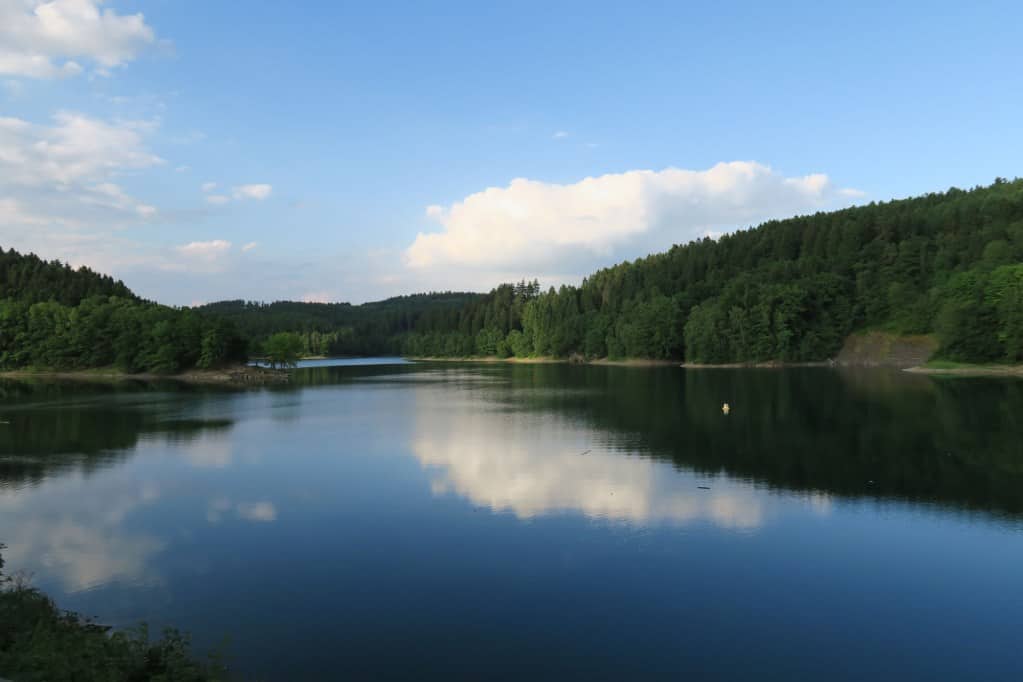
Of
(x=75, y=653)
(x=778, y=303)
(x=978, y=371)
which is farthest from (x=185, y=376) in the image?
(x=978, y=371)

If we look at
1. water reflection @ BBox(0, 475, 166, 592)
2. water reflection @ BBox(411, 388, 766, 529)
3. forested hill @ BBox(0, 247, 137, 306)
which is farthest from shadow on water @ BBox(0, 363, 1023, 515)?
forested hill @ BBox(0, 247, 137, 306)

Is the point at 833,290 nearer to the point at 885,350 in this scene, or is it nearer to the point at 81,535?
the point at 885,350

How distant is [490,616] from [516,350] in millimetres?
183792

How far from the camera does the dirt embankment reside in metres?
115

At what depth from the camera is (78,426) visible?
48500 millimetres

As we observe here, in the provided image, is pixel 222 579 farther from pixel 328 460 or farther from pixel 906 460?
pixel 906 460

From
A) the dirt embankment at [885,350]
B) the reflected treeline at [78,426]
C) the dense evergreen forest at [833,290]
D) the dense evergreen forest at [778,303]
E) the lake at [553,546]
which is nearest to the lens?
the lake at [553,546]

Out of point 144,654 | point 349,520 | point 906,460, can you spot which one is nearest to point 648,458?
point 906,460

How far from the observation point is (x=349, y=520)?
76.7 ft

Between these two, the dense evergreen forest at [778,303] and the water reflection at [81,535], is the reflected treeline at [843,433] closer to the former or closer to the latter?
the water reflection at [81,535]

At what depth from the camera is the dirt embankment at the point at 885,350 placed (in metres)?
115

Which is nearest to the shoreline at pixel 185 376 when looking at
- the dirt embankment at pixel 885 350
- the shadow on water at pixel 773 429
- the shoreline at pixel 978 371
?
the shadow on water at pixel 773 429

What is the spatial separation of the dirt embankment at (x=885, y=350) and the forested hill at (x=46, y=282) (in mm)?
156332

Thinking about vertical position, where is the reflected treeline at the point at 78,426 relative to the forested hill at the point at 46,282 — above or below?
below
